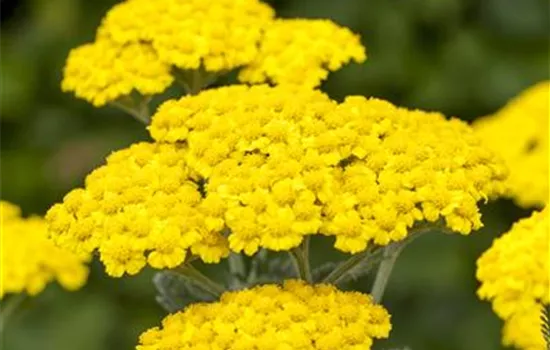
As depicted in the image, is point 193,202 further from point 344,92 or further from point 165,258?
point 344,92

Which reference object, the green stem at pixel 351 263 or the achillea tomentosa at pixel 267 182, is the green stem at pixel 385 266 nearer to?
the green stem at pixel 351 263

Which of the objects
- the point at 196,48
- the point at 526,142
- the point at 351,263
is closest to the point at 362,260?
the point at 351,263

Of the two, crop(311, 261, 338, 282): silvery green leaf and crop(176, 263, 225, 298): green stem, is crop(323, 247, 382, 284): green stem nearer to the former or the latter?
crop(311, 261, 338, 282): silvery green leaf

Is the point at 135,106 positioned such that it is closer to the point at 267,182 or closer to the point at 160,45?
the point at 160,45

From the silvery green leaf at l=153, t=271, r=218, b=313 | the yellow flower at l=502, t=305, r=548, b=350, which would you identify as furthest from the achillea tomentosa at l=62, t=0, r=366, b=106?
the yellow flower at l=502, t=305, r=548, b=350

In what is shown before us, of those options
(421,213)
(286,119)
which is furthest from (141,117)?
(421,213)

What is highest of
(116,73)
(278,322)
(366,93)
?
(366,93)

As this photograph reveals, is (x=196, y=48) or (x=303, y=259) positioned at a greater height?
(x=196, y=48)
